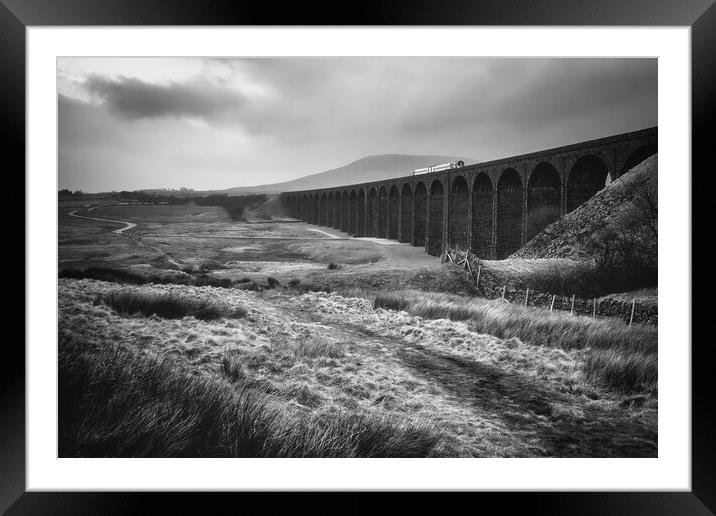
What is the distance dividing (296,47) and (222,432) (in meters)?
Result: 4.12

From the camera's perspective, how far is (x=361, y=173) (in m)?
4.84

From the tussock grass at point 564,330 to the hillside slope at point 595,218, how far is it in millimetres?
733

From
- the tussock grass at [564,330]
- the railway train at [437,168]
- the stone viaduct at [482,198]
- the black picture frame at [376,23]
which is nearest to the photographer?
the black picture frame at [376,23]

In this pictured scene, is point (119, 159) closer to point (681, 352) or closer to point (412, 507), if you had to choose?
point (412, 507)

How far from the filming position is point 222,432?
3635 millimetres

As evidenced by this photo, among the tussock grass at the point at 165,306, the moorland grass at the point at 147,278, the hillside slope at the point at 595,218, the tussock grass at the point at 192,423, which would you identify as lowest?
the tussock grass at the point at 192,423

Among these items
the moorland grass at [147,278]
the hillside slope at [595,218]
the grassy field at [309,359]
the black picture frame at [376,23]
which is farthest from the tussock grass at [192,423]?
the hillside slope at [595,218]

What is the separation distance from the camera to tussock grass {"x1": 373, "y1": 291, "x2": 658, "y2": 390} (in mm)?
3867

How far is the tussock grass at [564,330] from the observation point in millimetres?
3867

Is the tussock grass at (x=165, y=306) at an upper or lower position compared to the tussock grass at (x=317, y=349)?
upper

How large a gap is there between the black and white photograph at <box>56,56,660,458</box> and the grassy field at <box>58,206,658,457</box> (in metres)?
0.02

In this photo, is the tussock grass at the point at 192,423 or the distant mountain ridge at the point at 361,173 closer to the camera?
the tussock grass at the point at 192,423

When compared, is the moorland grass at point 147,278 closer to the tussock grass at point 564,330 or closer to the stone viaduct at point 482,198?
the stone viaduct at point 482,198

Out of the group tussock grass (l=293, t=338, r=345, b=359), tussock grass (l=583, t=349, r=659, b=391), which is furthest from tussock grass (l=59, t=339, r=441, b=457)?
tussock grass (l=583, t=349, r=659, b=391)
